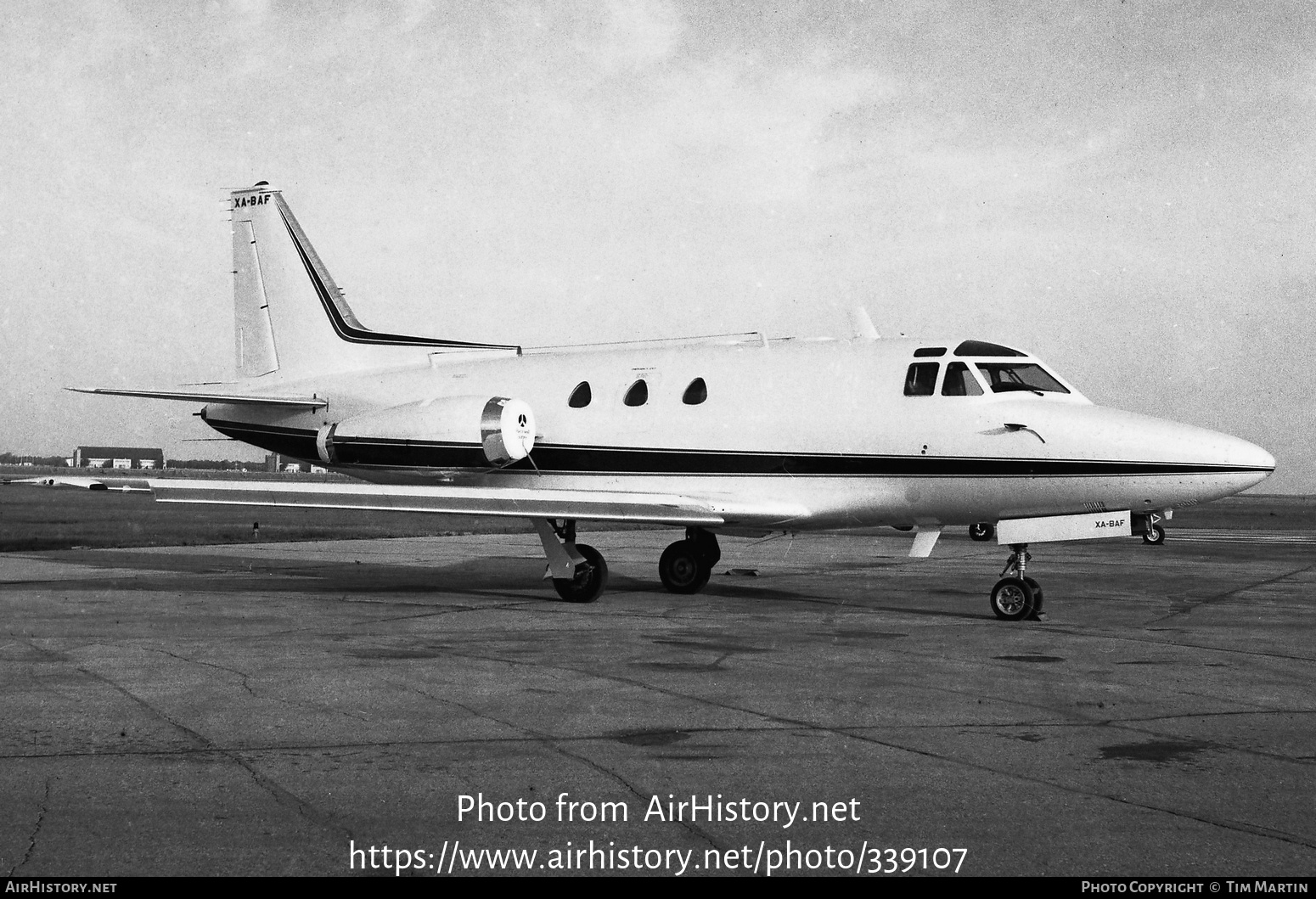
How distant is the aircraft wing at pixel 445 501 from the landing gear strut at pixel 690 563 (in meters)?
2.42

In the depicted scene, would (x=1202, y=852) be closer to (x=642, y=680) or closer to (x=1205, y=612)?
(x=642, y=680)

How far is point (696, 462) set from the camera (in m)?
15.6

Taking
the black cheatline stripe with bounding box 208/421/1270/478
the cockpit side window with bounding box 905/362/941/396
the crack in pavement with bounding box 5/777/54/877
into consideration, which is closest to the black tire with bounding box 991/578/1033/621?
the black cheatline stripe with bounding box 208/421/1270/478

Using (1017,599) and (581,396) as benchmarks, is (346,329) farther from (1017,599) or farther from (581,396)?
(1017,599)

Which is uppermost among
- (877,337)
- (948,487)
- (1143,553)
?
(877,337)

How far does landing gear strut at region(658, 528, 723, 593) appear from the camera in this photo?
55.9ft

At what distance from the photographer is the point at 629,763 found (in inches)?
244

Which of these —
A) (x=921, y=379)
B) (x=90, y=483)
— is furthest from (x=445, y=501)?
(x=921, y=379)

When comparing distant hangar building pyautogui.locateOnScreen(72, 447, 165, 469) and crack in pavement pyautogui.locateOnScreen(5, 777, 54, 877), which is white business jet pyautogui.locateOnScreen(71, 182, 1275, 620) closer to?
crack in pavement pyautogui.locateOnScreen(5, 777, 54, 877)

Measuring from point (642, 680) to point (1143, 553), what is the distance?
74.5ft

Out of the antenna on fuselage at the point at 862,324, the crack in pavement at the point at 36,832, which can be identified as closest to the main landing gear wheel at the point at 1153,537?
the antenna on fuselage at the point at 862,324

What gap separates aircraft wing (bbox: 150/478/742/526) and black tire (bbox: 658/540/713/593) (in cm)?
241

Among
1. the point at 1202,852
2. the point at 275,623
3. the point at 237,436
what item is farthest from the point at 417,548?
the point at 1202,852

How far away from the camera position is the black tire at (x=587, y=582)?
50.4 ft
